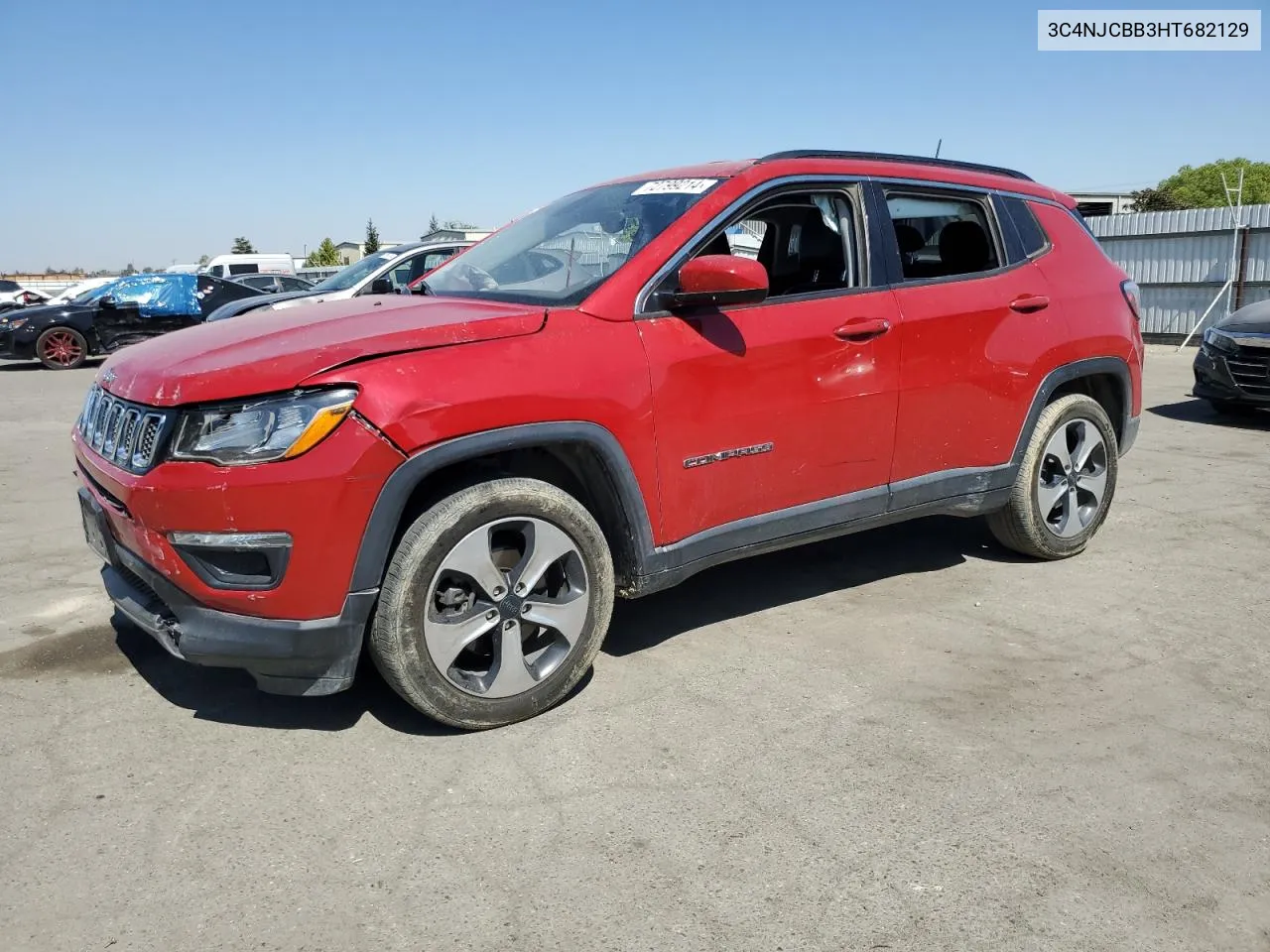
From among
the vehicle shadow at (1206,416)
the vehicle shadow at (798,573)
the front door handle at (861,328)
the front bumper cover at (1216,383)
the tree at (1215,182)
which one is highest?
the tree at (1215,182)

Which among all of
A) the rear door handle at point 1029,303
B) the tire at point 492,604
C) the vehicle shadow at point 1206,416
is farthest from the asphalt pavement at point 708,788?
the vehicle shadow at point 1206,416

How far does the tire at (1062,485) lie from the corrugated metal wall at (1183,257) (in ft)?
42.0

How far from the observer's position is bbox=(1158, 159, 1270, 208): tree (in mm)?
75812

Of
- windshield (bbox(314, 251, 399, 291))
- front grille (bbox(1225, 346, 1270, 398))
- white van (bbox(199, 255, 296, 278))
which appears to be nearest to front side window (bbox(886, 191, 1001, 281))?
front grille (bbox(1225, 346, 1270, 398))

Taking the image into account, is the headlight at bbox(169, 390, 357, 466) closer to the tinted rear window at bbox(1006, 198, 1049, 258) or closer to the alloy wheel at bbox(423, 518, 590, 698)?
the alloy wheel at bbox(423, 518, 590, 698)

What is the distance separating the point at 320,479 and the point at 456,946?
129cm

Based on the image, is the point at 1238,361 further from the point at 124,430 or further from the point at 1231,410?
the point at 124,430

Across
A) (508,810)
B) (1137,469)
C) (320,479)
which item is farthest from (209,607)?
(1137,469)

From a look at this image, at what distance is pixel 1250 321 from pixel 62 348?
52.9ft

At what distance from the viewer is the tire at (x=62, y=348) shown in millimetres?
15969

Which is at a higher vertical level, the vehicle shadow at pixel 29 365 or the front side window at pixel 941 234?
the front side window at pixel 941 234

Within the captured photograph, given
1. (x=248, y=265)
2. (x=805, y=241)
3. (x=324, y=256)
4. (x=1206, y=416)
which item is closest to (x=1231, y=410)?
(x=1206, y=416)

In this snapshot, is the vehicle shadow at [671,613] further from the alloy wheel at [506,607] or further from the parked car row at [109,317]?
the parked car row at [109,317]

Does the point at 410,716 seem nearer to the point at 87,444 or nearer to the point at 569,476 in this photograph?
→ the point at 569,476
